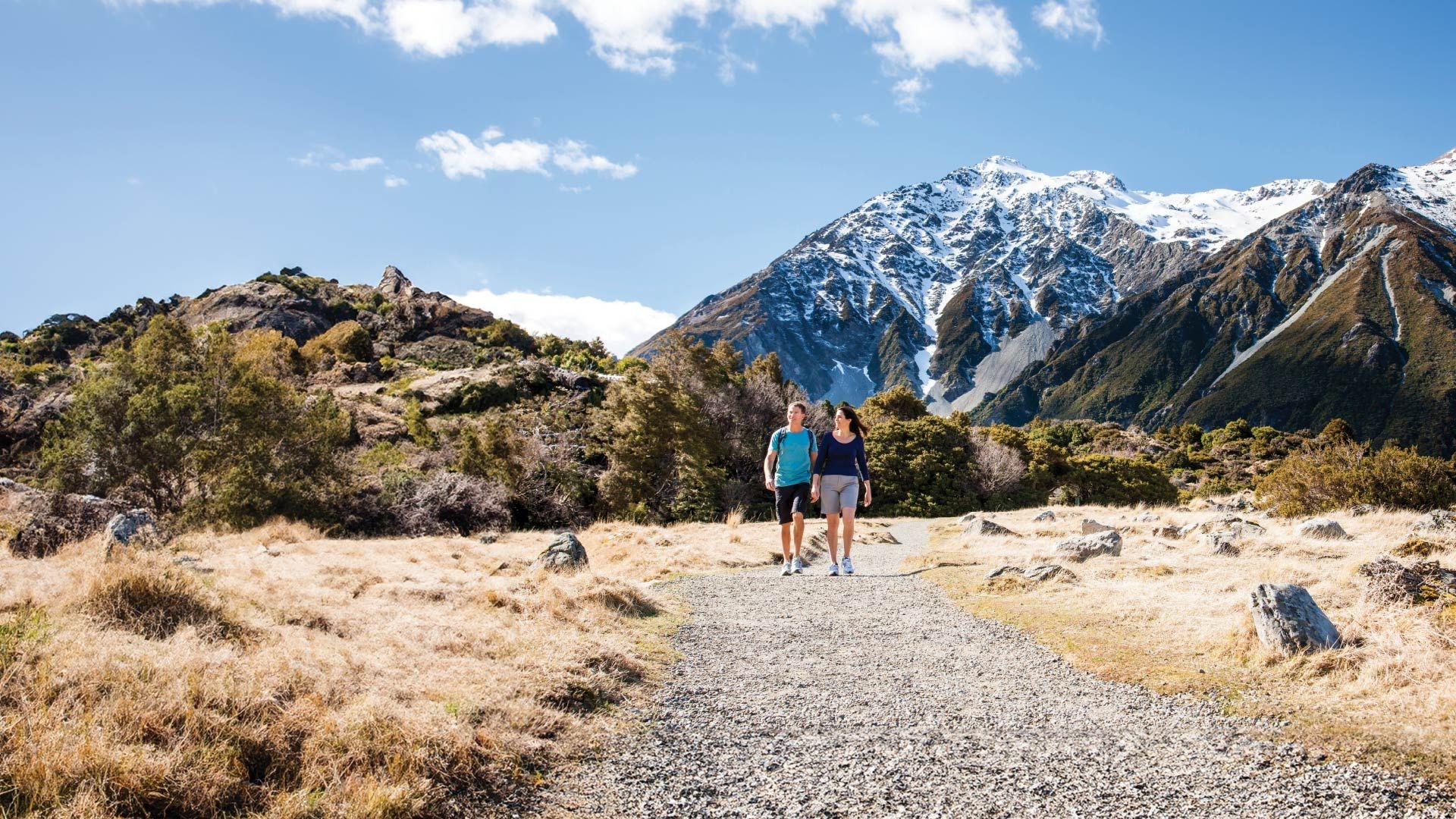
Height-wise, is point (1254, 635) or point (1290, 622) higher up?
point (1290, 622)

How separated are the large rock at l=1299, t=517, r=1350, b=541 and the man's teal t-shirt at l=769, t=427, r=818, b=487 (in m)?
10.3

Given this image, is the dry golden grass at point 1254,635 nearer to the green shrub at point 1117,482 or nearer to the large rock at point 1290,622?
the large rock at point 1290,622

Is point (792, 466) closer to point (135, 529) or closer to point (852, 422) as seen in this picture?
point (852, 422)

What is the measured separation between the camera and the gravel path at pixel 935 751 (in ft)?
13.5

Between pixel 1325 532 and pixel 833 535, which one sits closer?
pixel 833 535

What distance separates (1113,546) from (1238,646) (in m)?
7.91

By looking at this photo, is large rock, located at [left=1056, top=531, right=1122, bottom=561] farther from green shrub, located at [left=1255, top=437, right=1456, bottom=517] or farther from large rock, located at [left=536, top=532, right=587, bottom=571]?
green shrub, located at [left=1255, top=437, right=1456, bottom=517]

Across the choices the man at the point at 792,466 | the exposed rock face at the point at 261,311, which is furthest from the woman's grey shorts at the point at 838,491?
the exposed rock face at the point at 261,311

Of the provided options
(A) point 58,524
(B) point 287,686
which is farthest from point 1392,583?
(A) point 58,524

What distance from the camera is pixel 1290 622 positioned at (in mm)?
6551

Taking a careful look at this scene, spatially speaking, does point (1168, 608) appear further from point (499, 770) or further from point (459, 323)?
point (459, 323)

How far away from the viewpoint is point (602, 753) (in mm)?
4824

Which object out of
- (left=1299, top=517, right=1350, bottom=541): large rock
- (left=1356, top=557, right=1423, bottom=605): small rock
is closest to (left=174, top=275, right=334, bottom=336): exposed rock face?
(left=1299, top=517, right=1350, bottom=541): large rock

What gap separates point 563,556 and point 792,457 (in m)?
3.91
